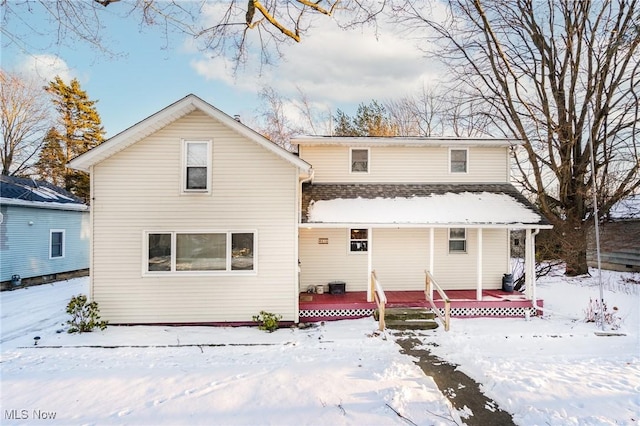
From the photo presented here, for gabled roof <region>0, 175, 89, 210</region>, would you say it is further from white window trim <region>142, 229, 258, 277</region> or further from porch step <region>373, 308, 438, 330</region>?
porch step <region>373, 308, 438, 330</region>

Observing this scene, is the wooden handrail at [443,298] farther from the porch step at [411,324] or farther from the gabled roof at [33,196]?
the gabled roof at [33,196]

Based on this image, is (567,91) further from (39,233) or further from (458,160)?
(39,233)

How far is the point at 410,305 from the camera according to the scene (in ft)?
30.5

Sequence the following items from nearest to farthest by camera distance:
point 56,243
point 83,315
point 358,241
Result: point 83,315
point 358,241
point 56,243

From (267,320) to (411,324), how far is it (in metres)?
3.93

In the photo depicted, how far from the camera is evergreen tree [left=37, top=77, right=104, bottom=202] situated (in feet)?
85.1

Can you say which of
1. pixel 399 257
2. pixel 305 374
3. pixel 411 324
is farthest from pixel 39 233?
pixel 411 324

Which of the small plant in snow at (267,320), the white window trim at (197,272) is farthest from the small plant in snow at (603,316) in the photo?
the white window trim at (197,272)

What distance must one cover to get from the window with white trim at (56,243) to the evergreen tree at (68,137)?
12.9 metres

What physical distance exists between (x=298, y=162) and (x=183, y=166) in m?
3.21

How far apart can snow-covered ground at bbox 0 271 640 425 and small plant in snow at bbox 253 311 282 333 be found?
0.24 m

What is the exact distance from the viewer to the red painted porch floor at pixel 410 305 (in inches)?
363

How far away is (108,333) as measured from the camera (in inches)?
314

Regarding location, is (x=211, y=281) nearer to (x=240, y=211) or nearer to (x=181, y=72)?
(x=240, y=211)
